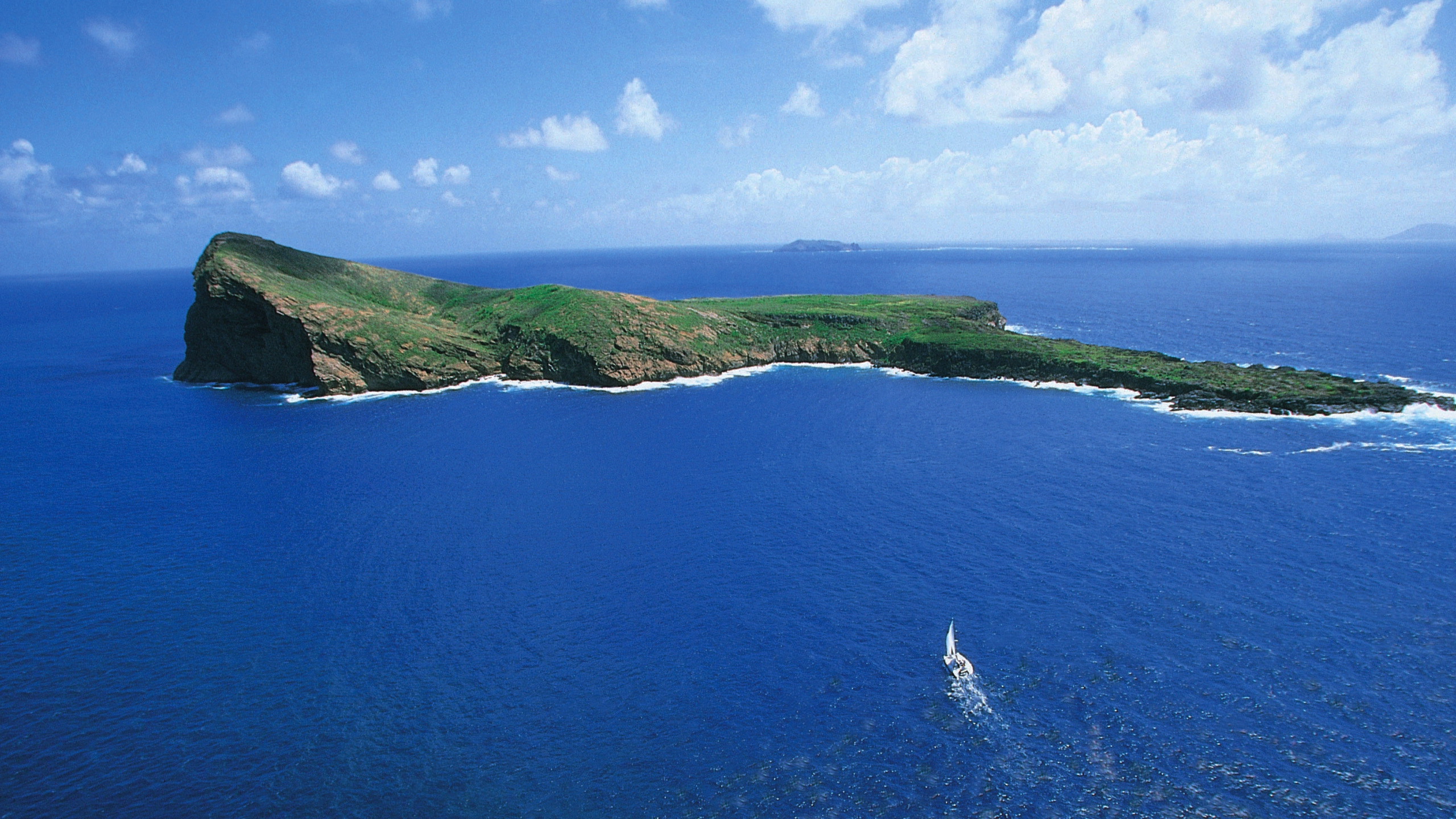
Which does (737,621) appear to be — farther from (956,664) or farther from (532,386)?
(532,386)

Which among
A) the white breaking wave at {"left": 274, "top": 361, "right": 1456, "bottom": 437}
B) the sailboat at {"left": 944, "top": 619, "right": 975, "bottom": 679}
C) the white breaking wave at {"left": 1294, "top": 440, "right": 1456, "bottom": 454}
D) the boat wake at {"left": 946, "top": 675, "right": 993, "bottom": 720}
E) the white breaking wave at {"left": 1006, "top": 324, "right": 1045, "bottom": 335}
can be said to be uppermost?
the white breaking wave at {"left": 1006, "top": 324, "right": 1045, "bottom": 335}

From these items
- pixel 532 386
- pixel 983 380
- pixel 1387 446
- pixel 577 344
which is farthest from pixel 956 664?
pixel 577 344

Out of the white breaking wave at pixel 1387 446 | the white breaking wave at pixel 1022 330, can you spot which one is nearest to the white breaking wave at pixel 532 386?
the white breaking wave at pixel 1022 330

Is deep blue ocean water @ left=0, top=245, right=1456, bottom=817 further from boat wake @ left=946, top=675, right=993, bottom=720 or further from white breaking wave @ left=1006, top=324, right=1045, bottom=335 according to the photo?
white breaking wave @ left=1006, top=324, right=1045, bottom=335

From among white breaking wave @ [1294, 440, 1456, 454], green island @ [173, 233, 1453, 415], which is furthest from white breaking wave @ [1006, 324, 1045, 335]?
white breaking wave @ [1294, 440, 1456, 454]

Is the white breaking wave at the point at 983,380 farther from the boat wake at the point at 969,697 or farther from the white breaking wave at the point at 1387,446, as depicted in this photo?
the boat wake at the point at 969,697

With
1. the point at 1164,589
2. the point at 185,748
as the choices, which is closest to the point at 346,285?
the point at 185,748
